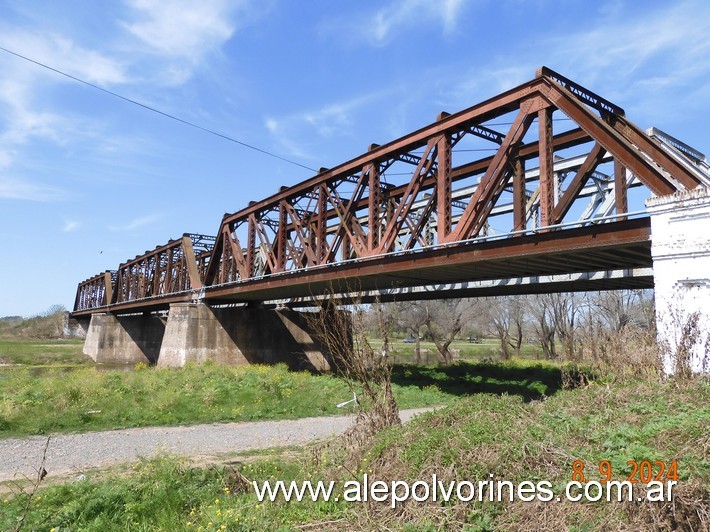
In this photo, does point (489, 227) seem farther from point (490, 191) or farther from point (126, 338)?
point (126, 338)

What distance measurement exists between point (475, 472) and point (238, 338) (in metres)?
29.5

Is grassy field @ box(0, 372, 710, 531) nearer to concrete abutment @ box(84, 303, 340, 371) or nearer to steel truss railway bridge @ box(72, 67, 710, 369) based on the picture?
steel truss railway bridge @ box(72, 67, 710, 369)

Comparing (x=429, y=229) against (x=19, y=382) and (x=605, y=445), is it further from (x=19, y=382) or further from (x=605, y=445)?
(x=605, y=445)

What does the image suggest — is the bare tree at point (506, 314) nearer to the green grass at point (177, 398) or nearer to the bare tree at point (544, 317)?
the bare tree at point (544, 317)

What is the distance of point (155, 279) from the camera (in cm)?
5159

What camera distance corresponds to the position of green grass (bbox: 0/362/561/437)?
590 inches

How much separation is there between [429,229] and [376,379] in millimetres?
18501

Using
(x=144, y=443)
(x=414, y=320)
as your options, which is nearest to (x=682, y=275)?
(x=144, y=443)

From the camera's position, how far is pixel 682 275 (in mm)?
9797

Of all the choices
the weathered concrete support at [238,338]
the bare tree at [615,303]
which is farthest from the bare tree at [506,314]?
the weathered concrete support at [238,338]

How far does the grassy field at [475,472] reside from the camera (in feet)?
16.0

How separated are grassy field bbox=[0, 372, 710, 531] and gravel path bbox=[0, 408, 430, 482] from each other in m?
2.19
